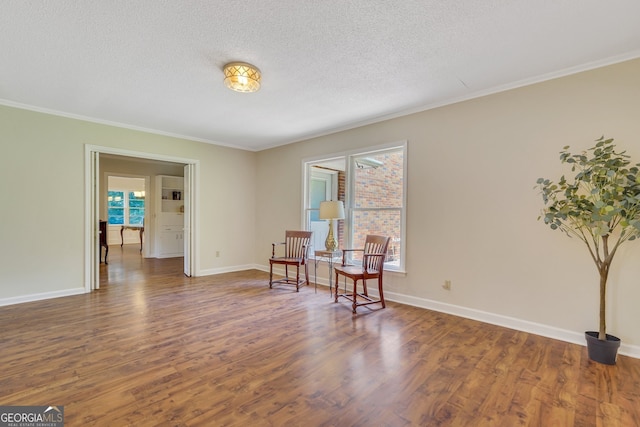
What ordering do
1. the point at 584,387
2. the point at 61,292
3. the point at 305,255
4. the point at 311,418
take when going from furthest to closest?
the point at 305,255
the point at 61,292
the point at 584,387
the point at 311,418

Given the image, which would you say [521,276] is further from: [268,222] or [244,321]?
[268,222]

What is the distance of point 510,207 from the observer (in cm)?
297

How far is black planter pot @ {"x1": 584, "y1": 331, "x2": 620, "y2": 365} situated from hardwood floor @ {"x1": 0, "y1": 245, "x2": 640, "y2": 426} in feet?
0.22

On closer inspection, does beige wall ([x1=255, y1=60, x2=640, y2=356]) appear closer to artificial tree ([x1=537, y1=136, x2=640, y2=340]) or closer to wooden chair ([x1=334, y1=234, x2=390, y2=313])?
artificial tree ([x1=537, y1=136, x2=640, y2=340])

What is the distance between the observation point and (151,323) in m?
3.04

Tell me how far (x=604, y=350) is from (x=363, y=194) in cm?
298

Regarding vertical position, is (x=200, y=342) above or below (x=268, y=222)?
below

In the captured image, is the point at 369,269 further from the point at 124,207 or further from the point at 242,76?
the point at 124,207

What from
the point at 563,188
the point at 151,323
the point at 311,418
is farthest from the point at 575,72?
the point at 151,323

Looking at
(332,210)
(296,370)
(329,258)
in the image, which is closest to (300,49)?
(332,210)

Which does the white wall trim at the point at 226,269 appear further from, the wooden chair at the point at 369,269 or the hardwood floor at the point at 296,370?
the wooden chair at the point at 369,269

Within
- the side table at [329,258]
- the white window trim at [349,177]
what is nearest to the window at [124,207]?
the white window trim at [349,177]

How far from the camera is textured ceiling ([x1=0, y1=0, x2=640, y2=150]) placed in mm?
1906

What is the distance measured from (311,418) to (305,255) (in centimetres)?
300
